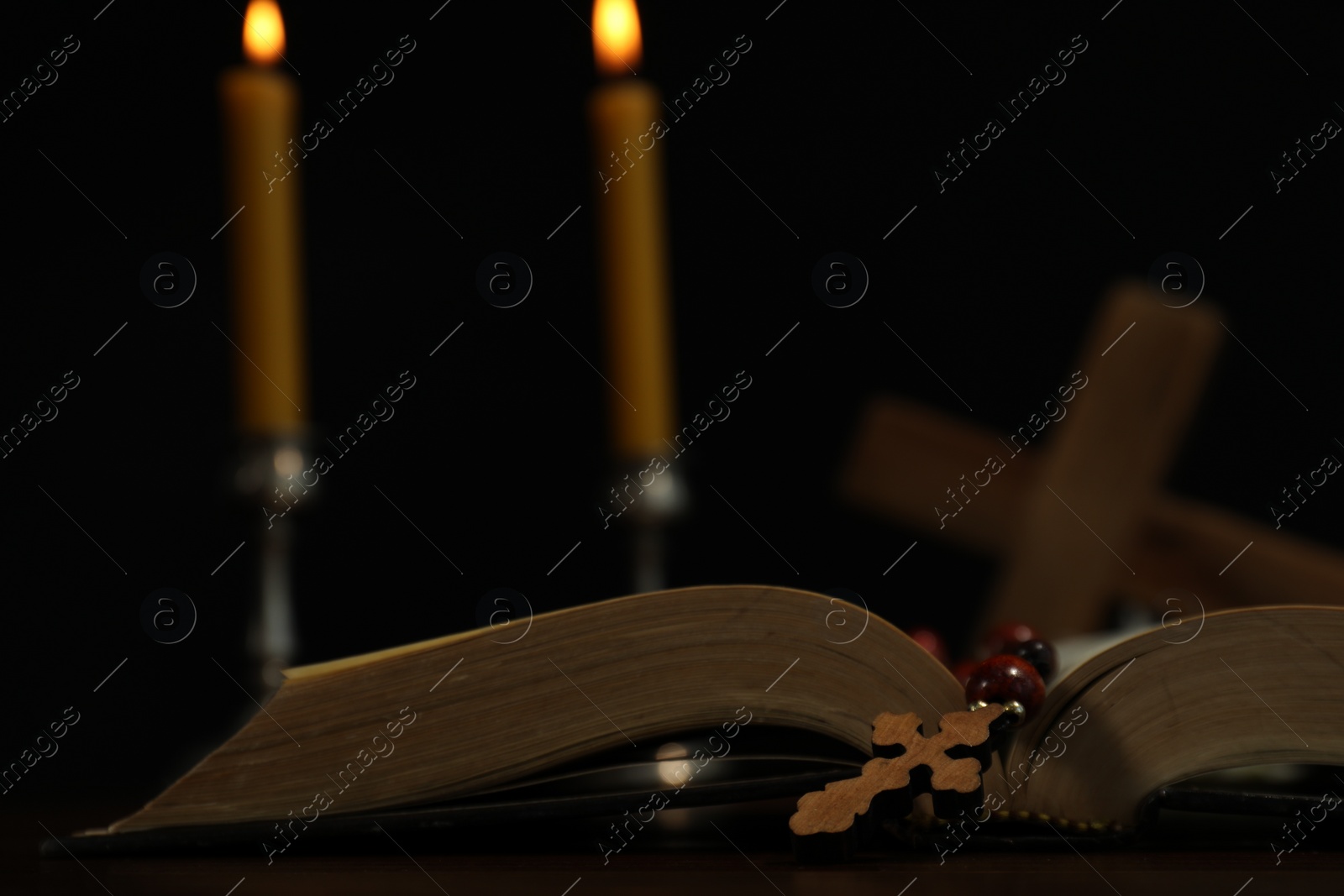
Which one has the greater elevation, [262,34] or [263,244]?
[262,34]

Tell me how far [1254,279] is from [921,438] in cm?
54

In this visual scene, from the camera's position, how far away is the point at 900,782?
0.54m

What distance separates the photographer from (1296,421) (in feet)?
5.47

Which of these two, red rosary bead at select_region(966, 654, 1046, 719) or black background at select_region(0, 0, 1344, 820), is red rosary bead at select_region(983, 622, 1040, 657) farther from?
black background at select_region(0, 0, 1344, 820)

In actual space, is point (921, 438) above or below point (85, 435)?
below

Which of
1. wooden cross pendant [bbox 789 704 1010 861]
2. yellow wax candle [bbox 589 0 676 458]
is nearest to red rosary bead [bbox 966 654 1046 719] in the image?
wooden cross pendant [bbox 789 704 1010 861]

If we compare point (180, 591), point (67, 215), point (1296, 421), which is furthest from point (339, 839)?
point (1296, 421)

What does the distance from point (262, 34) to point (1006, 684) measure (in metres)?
0.81

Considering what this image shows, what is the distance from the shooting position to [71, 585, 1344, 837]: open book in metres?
0.57

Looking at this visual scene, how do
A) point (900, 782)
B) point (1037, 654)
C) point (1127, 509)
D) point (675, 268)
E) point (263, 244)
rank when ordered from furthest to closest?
point (675, 268) < point (1127, 509) < point (263, 244) < point (1037, 654) < point (900, 782)

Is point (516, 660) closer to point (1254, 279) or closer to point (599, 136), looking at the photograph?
point (599, 136)

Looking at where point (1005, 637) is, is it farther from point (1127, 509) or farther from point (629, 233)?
point (1127, 509)

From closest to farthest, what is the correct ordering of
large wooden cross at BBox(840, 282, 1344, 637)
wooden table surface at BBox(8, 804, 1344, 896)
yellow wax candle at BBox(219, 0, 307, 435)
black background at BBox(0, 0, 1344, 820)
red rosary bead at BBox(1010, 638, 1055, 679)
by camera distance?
wooden table surface at BBox(8, 804, 1344, 896) < red rosary bead at BBox(1010, 638, 1055, 679) < yellow wax candle at BBox(219, 0, 307, 435) < large wooden cross at BBox(840, 282, 1344, 637) < black background at BBox(0, 0, 1344, 820)

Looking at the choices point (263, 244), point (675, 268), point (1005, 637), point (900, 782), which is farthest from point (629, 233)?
point (675, 268)
